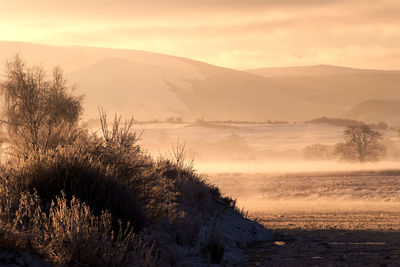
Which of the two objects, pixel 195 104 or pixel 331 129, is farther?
pixel 195 104

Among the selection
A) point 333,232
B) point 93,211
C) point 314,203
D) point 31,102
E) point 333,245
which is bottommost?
point 333,245

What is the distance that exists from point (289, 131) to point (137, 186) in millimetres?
124519

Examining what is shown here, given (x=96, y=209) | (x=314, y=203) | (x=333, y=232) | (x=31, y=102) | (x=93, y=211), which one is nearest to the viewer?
(x=93, y=211)

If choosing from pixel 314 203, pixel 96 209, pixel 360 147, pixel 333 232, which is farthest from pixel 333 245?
pixel 360 147

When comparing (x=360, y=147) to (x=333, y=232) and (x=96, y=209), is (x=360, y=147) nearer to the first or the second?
(x=333, y=232)

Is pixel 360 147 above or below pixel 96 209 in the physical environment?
above

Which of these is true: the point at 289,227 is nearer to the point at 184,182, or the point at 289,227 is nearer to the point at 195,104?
the point at 184,182

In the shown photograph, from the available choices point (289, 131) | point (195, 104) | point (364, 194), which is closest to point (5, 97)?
point (364, 194)

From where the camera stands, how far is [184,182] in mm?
16828

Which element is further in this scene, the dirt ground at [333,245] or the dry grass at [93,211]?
the dirt ground at [333,245]

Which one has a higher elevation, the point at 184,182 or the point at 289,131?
the point at 289,131

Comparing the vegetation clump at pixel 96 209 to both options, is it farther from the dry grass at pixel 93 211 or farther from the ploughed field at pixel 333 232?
the ploughed field at pixel 333 232

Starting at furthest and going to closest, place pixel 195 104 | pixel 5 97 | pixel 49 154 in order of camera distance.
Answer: pixel 195 104 < pixel 5 97 < pixel 49 154

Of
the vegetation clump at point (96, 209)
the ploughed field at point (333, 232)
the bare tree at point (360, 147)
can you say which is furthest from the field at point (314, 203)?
the bare tree at point (360, 147)
